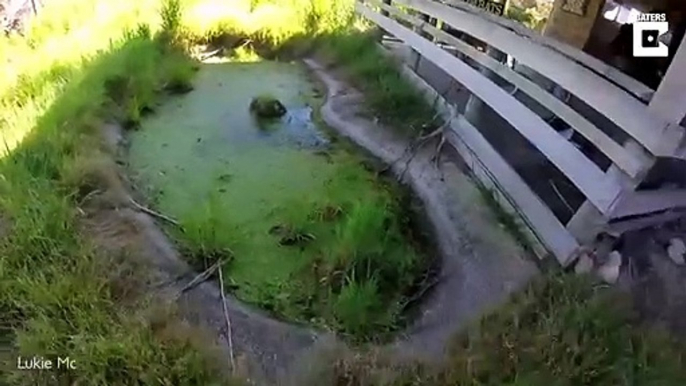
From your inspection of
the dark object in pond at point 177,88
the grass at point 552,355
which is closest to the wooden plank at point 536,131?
the grass at point 552,355

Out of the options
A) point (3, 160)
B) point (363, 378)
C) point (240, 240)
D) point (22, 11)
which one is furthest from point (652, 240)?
point (22, 11)

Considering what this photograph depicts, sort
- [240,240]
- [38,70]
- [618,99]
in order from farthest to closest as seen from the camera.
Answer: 1. [38,70]
2. [240,240]
3. [618,99]

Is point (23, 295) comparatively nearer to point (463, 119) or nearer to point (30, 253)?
point (30, 253)

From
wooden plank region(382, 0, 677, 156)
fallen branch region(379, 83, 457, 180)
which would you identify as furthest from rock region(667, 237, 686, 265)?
fallen branch region(379, 83, 457, 180)

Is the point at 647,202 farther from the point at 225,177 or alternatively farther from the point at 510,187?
the point at 225,177

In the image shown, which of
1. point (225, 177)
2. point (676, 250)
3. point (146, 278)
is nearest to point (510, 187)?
point (676, 250)

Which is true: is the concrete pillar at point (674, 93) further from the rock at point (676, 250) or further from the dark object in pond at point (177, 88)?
the dark object in pond at point (177, 88)

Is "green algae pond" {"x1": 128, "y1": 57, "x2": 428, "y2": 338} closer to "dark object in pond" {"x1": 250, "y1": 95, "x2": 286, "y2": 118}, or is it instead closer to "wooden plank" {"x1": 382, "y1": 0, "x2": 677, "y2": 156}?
"dark object in pond" {"x1": 250, "y1": 95, "x2": 286, "y2": 118}
